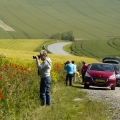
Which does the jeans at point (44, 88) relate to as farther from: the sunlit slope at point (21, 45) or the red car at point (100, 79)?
the sunlit slope at point (21, 45)

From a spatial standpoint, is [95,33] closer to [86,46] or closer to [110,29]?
[110,29]

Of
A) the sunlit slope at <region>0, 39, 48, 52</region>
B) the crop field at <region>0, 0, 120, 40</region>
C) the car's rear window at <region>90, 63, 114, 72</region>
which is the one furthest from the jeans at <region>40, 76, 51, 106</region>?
the crop field at <region>0, 0, 120, 40</region>

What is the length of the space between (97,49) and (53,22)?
251ft

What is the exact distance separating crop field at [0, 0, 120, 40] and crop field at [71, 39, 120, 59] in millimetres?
40176

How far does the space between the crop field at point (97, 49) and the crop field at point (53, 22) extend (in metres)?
40.2

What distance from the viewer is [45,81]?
12.4 meters

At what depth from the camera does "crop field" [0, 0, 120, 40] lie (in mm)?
152875

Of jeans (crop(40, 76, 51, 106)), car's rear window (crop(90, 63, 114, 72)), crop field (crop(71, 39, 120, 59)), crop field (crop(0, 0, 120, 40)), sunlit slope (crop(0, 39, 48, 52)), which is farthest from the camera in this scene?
crop field (crop(0, 0, 120, 40))

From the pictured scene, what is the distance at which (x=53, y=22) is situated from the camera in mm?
174125

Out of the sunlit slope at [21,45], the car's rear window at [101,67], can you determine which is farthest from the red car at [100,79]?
the sunlit slope at [21,45]

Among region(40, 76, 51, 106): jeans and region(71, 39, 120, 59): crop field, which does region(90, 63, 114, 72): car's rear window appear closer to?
region(40, 76, 51, 106): jeans

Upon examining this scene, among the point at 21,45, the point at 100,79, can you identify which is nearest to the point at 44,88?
the point at 100,79

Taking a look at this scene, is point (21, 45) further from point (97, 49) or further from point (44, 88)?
point (44, 88)

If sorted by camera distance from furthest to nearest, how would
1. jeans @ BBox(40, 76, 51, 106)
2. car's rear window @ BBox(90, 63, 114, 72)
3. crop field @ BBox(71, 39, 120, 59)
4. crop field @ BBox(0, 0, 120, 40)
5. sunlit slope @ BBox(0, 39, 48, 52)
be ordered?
crop field @ BBox(0, 0, 120, 40) < sunlit slope @ BBox(0, 39, 48, 52) < crop field @ BBox(71, 39, 120, 59) < car's rear window @ BBox(90, 63, 114, 72) < jeans @ BBox(40, 76, 51, 106)
